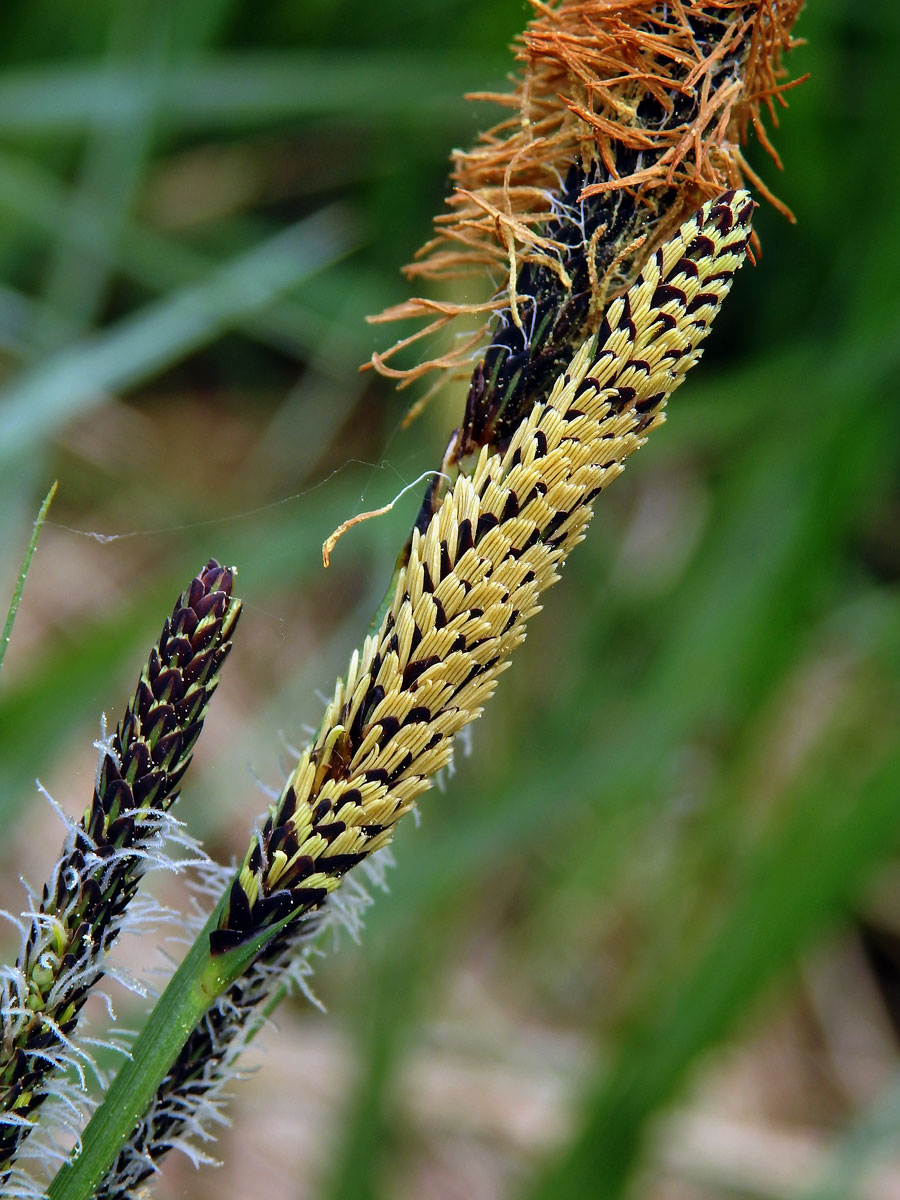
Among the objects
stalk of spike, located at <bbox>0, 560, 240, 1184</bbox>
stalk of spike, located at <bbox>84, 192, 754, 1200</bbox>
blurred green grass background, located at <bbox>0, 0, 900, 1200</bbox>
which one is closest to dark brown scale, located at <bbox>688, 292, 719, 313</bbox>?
stalk of spike, located at <bbox>84, 192, 754, 1200</bbox>

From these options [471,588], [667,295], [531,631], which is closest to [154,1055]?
[471,588]

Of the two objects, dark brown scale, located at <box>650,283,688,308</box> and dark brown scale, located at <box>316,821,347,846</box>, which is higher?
dark brown scale, located at <box>650,283,688,308</box>

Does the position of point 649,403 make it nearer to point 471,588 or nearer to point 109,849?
point 471,588

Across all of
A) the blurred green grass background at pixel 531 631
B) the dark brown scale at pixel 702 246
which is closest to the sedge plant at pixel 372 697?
the dark brown scale at pixel 702 246

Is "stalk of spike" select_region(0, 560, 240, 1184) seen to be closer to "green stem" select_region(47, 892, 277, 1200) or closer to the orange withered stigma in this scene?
A: "green stem" select_region(47, 892, 277, 1200)

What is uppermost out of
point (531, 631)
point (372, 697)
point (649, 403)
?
point (531, 631)

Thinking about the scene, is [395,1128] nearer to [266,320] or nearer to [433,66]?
[266,320]
